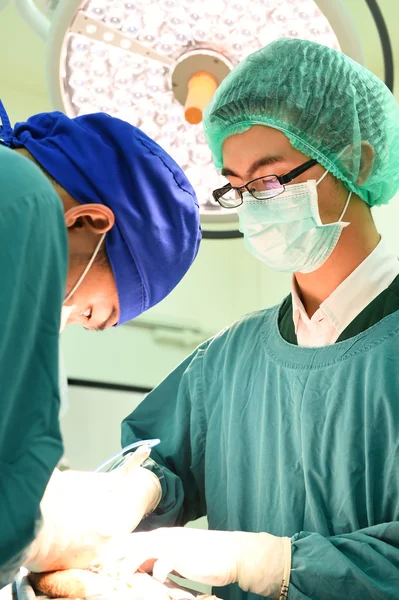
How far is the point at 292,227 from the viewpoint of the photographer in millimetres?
1820

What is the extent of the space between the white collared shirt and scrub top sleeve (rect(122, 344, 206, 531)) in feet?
1.18

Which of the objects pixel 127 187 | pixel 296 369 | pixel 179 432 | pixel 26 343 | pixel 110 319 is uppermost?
pixel 127 187

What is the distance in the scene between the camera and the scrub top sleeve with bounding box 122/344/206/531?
6.62 feet

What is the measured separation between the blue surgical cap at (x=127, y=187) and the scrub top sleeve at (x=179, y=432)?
58cm

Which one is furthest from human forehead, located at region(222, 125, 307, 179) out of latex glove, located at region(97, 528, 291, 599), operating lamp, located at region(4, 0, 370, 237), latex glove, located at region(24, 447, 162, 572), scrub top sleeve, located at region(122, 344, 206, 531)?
latex glove, located at region(97, 528, 291, 599)

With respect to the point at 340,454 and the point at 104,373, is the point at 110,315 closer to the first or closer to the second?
the point at 340,454

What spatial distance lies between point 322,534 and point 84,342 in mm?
1757

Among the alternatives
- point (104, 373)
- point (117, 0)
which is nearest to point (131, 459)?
point (117, 0)

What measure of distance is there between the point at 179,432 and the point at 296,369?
386 mm

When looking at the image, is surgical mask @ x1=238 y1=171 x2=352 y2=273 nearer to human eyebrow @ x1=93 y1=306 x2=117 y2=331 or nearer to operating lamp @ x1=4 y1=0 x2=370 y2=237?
operating lamp @ x1=4 y1=0 x2=370 y2=237

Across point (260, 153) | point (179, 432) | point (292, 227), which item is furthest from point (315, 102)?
point (179, 432)

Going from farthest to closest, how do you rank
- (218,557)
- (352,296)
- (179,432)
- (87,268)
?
(179,432), (352,296), (218,557), (87,268)

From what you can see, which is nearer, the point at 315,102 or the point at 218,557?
the point at 218,557

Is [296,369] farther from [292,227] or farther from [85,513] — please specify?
[85,513]
